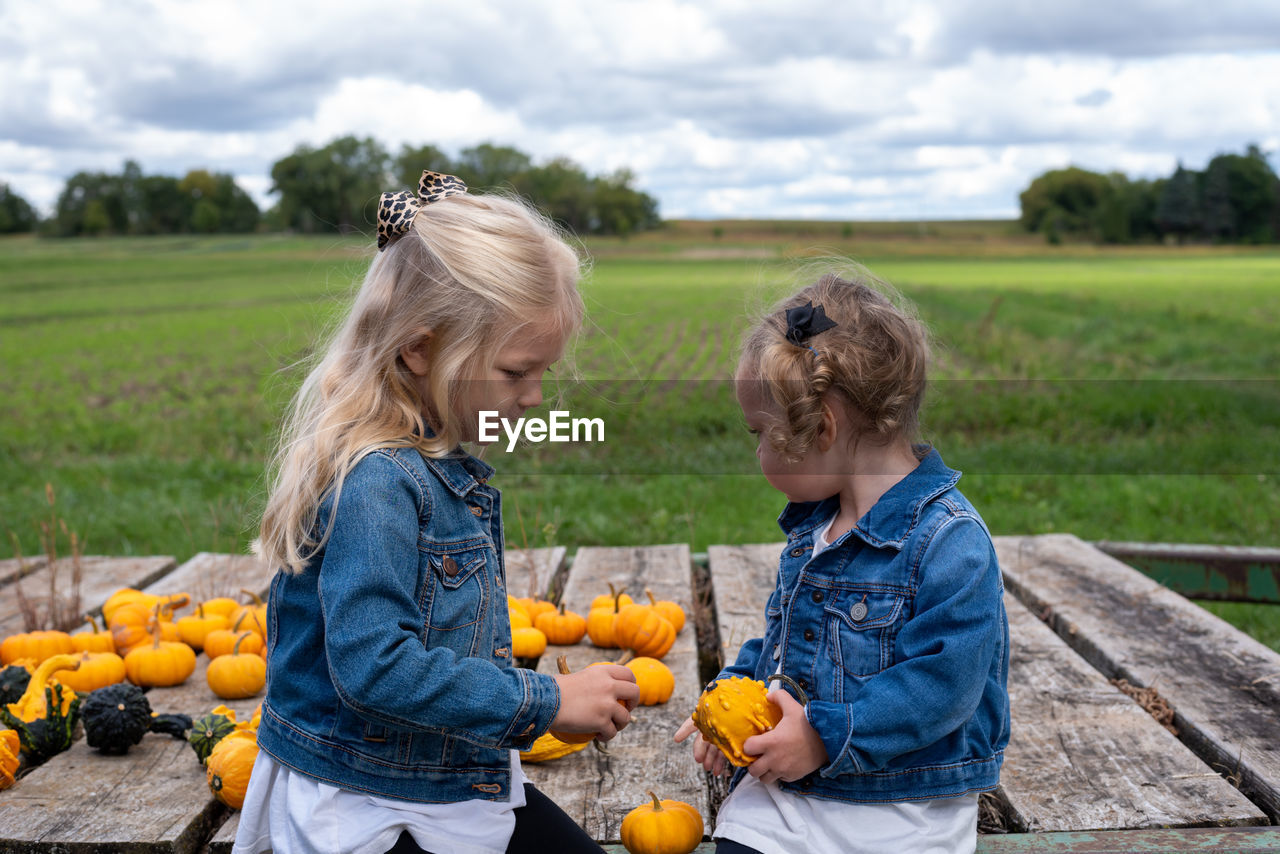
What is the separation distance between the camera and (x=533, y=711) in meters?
1.73

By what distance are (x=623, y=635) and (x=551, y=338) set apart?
1.36m

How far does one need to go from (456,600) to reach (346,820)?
1.35 ft

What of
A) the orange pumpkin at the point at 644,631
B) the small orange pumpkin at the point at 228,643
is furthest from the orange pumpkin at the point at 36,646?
the orange pumpkin at the point at 644,631

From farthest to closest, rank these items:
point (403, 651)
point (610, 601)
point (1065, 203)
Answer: point (1065, 203) < point (610, 601) < point (403, 651)

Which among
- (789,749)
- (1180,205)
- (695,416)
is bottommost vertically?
(695,416)

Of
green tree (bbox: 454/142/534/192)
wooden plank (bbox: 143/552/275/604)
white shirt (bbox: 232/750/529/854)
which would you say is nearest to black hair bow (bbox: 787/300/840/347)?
white shirt (bbox: 232/750/529/854)

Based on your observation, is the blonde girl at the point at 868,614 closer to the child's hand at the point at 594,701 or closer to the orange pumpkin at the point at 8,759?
the child's hand at the point at 594,701

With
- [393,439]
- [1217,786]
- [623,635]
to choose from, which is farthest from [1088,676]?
[393,439]

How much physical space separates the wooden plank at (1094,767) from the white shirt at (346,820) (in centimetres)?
110

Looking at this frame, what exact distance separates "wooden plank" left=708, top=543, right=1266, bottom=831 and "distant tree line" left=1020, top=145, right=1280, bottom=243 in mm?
15438

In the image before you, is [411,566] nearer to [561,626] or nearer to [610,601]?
[561,626]

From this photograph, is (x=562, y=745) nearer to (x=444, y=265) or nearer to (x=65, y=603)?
(x=444, y=265)

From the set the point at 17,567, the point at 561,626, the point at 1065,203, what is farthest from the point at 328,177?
the point at 561,626

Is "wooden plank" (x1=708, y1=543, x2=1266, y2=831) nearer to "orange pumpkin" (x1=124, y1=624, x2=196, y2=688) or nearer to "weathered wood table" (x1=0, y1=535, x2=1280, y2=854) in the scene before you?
"weathered wood table" (x1=0, y1=535, x2=1280, y2=854)
